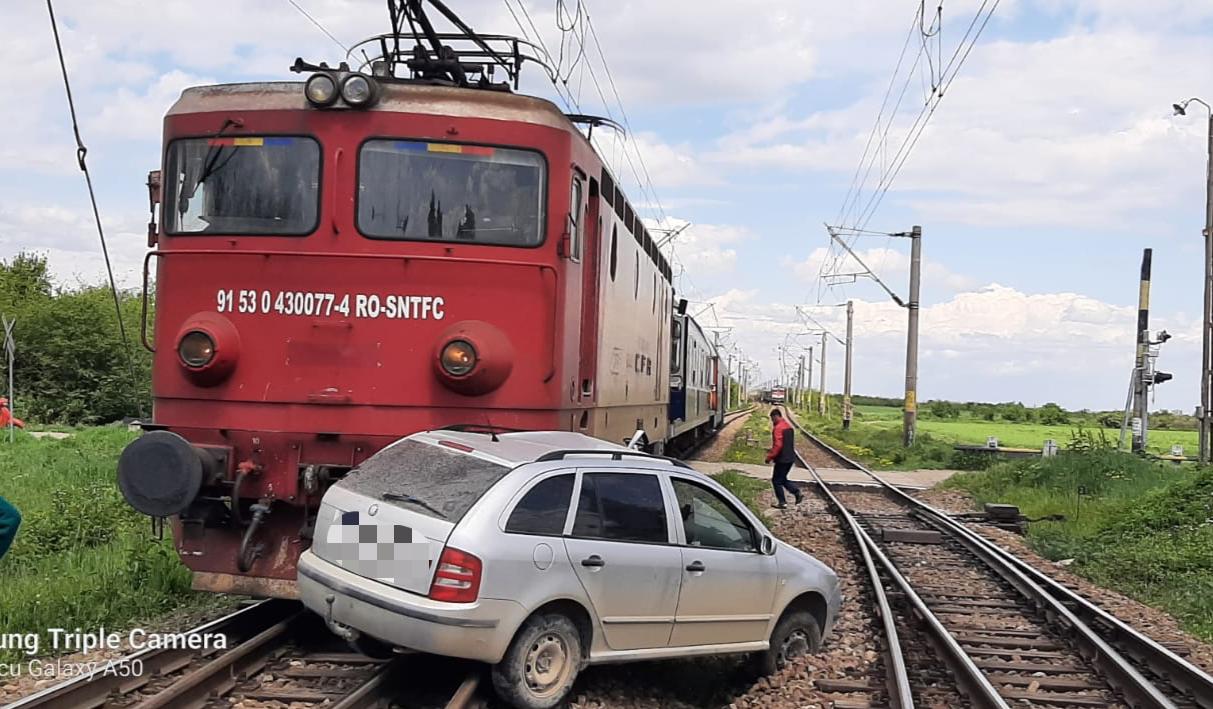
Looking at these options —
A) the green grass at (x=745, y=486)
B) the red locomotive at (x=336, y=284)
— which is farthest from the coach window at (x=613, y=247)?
the green grass at (x=745, y=486)

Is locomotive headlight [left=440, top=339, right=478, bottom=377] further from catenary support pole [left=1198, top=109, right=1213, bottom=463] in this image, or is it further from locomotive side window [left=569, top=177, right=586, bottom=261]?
catenary support pole [left=1198, top=109, right=1213, bottom=463]

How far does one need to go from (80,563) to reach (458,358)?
14.2ft

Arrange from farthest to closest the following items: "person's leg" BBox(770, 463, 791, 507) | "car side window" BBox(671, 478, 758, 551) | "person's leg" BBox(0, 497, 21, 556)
Result: "person's leg" BBox(770, 463, 791, 507) → "car side window" BBox(671, 478, 758, 551) → "person's leg" BBox(0, 497, 21, 556)

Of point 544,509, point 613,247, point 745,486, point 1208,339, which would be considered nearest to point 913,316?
point 1208,339

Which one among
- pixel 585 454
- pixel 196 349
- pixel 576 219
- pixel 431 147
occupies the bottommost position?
pixel 585 454

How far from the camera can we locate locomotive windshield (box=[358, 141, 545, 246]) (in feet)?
27.1

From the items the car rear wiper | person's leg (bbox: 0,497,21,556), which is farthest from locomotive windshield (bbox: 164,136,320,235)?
person's leg (bbox: 0,497,21,556)

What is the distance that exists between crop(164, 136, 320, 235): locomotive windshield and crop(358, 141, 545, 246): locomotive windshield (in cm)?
41

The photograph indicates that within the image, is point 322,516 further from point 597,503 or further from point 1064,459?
point 1064,459

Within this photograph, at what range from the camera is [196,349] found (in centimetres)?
803

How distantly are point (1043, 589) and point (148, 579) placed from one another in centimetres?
837

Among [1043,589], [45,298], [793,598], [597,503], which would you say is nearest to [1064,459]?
[1043,589]

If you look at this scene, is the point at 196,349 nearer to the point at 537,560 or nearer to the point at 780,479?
the point at 537,560

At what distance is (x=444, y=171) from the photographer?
8.30m
